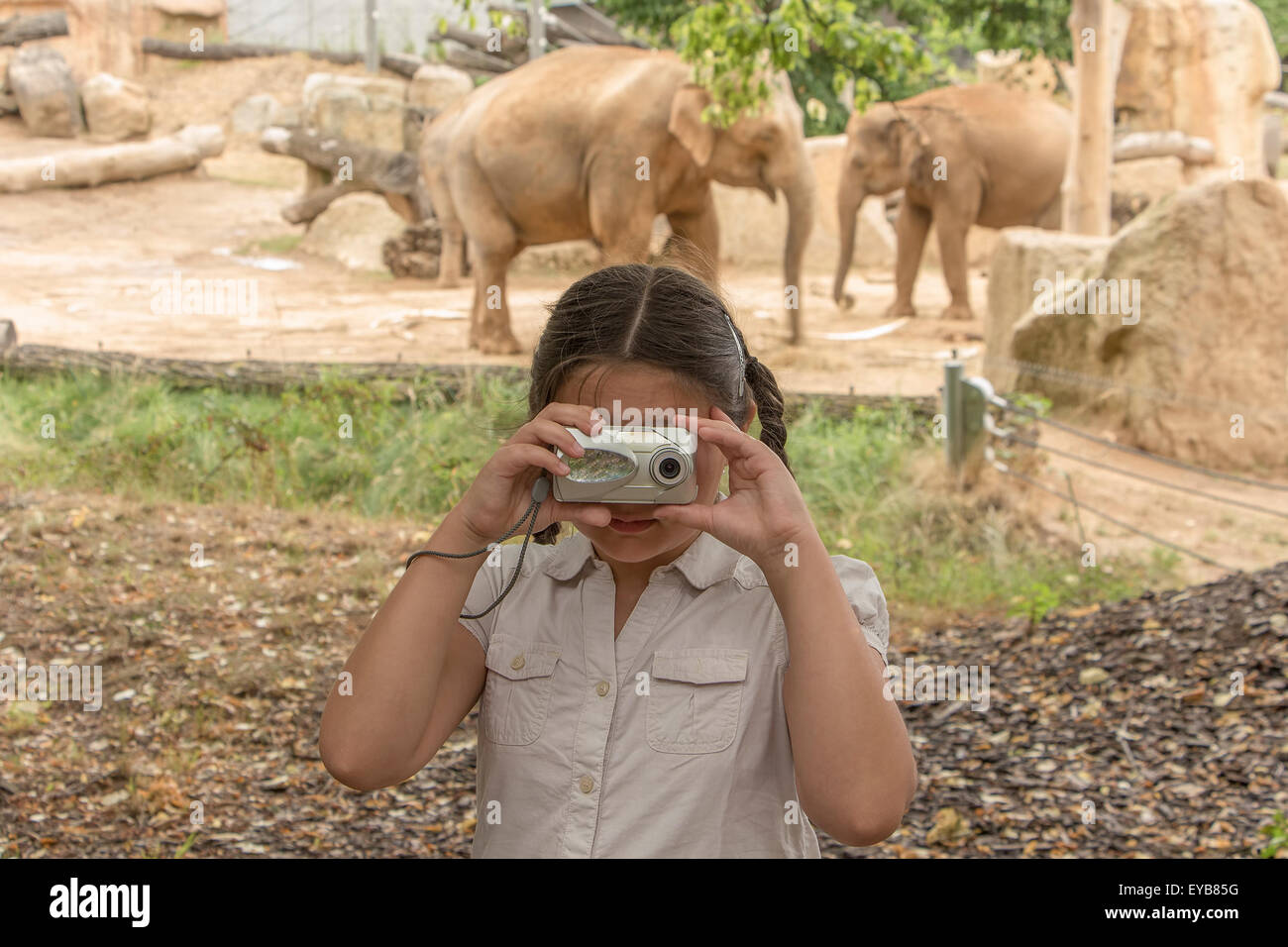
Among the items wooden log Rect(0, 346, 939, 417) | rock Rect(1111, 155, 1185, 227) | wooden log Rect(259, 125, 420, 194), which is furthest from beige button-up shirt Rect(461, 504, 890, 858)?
rock Rect(1111, 155, 1185, 227)

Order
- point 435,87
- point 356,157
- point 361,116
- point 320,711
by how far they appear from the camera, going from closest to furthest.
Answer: point 320,711 → point 356,157 → point 361,116 → point 435,87

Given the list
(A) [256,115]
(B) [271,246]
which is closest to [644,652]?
(B) [271,246]

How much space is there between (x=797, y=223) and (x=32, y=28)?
67.9 ft

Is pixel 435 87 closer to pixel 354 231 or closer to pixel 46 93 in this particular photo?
pixel 354 231

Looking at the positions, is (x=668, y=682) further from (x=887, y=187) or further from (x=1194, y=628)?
(x=887, y=187)

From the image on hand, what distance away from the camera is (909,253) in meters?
13.5

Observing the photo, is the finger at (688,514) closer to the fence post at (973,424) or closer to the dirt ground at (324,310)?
the dirt ground at (324,310)

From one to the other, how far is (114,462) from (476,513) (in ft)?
19.2

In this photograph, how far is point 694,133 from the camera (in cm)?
984

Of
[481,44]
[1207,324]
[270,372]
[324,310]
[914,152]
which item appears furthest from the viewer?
[481,44]

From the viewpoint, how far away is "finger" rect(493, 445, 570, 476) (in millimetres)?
1520

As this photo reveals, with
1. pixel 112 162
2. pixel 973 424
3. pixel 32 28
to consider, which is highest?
pixel 32 28

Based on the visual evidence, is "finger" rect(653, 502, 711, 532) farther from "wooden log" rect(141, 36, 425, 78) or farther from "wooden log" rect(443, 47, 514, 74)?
"wooden log" rect(141, 36, 425, 78)

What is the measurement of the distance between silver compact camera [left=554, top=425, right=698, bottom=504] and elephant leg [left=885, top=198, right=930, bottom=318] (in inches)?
487
